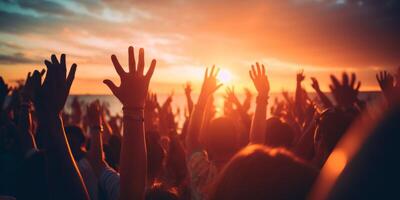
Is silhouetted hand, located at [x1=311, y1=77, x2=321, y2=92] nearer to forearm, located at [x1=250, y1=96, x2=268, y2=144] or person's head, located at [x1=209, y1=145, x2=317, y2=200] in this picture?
forearm, located at [x1=250, y1=96, x2=268, y2=144]

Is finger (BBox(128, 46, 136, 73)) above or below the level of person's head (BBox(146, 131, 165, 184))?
above

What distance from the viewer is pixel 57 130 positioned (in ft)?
7.82

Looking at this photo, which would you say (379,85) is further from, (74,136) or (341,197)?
(341,197)

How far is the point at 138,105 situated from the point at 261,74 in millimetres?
2928

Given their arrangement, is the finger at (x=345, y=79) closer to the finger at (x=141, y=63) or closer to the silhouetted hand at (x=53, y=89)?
the finger at (x=141, y=63)

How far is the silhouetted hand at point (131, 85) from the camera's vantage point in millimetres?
2494

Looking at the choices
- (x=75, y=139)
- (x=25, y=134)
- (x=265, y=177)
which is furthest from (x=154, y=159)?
(x=25, y=134)

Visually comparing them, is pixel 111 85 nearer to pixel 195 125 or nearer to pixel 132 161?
pixel 132 161

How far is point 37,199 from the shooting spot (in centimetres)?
306

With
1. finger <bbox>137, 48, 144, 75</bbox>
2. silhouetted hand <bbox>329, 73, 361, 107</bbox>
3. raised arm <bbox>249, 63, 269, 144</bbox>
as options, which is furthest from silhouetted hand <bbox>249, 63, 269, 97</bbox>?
finger <bbox>137, 48, 144, 75</bbox>

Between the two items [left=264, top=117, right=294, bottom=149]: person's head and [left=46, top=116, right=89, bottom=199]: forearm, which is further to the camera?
[left=264, top=117, right=294, bottom=149]: person's head

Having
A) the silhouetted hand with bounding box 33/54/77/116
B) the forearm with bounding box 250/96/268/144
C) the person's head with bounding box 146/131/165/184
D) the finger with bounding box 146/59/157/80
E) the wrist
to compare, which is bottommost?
the person's head with bounding box 146/131/165/184

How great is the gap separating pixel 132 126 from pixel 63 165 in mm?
519

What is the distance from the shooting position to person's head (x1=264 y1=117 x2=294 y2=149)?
4.55 m
